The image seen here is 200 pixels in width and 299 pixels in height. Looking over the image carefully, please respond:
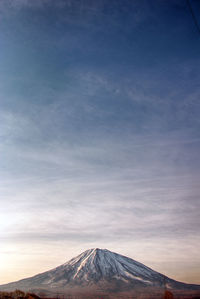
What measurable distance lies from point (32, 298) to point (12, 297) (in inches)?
137

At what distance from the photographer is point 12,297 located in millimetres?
47531

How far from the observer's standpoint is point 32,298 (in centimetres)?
4938
